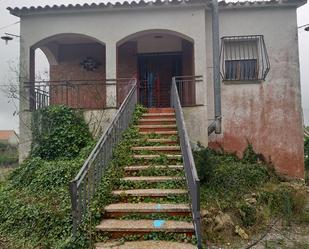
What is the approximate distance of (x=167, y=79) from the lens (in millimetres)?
12461

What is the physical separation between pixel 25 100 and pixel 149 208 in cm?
588

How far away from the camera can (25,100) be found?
31.2ft

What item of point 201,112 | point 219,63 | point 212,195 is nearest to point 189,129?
point 201,112

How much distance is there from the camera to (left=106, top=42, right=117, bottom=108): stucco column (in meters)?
9.47

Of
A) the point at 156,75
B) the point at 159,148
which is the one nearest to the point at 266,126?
the point at 159,148

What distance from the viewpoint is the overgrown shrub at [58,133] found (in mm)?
8531

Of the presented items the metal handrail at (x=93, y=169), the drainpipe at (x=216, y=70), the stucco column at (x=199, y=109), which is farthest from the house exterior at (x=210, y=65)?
the metal handrail at (x=93, y=169)

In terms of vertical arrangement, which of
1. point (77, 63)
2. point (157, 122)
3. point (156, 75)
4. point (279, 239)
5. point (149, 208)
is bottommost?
point (279, 239)

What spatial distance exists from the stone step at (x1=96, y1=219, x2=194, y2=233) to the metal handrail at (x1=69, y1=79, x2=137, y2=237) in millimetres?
427

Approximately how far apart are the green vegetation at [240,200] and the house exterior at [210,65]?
1.93 m

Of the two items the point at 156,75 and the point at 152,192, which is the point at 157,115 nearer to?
the point at 156,75

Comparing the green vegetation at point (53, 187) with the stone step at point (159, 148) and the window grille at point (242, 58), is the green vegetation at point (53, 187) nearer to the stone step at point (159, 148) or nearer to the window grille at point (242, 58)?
the stone step at point (159, 148)

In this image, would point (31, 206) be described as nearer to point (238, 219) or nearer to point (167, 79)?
point (238, 219)

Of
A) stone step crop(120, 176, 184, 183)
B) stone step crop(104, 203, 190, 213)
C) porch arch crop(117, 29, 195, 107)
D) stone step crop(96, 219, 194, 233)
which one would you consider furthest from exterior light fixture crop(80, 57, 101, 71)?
stone step crop(96, 219, 194, 233)
